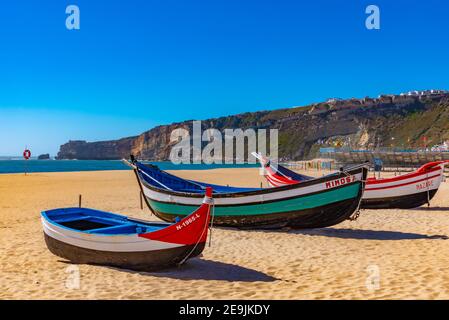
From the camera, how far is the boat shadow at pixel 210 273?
7727mm

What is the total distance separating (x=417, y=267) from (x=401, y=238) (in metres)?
3.67

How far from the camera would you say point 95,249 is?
26.6 feet

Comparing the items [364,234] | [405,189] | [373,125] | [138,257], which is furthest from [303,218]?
[373,125]

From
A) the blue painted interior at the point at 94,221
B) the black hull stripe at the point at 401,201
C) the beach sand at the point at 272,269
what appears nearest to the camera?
the beach sand at the point at 272,269

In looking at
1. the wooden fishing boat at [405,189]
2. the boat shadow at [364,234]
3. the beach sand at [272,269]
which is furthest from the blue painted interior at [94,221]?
the wooden fishing boat at [405,189]

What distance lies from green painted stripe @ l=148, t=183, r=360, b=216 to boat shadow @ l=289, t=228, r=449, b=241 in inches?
47.9

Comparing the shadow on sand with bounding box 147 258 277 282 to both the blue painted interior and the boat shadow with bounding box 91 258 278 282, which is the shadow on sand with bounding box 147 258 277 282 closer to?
the boat shadow with bounding box 91 258 278 282

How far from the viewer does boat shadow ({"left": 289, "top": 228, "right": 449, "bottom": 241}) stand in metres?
11.5

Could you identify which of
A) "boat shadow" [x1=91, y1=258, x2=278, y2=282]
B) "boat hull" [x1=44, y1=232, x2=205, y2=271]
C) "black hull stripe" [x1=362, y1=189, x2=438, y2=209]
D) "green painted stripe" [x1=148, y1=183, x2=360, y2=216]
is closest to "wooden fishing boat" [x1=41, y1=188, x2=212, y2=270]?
"boat hull" [x1=44, y1=232, x2=205, y2=271]

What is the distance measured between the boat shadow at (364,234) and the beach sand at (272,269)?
0.03 meters

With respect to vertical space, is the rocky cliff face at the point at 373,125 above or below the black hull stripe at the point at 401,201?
above

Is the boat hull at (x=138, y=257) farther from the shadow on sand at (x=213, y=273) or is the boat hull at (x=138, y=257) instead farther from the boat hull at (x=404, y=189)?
the boat hull at (x=404, y=189)
